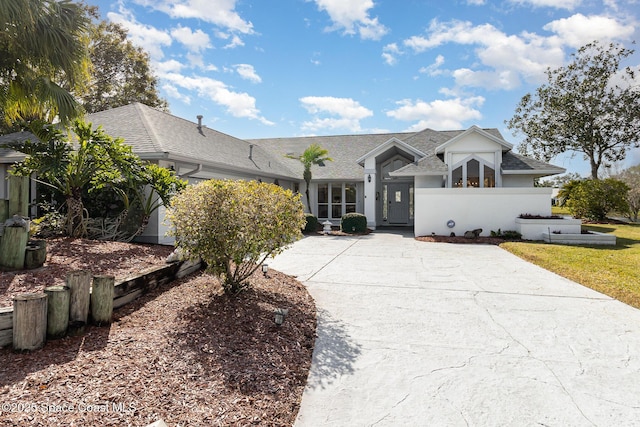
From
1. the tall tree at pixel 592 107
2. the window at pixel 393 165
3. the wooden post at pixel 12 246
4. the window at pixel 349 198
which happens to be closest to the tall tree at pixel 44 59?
the wooden post at pixel 12 246

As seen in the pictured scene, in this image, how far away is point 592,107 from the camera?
91.7 feet

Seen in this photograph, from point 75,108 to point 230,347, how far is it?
7.46 m

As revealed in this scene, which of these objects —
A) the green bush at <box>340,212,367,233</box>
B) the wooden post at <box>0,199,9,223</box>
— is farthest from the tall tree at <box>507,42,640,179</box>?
the wooden post at <box>0,199,9,223</box>

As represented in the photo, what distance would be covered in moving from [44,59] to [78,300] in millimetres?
6608

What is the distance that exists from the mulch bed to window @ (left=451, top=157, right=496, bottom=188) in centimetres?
1367

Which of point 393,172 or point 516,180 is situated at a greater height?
point 393,172

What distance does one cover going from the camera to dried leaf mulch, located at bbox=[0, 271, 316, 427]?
2.40 metres

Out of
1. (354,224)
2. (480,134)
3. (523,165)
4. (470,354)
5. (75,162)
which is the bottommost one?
(470,354)

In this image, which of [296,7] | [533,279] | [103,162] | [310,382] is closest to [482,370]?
[310,382]

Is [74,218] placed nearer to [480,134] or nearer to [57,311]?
[57,311]

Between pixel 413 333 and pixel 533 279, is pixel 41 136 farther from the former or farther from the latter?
pixel 533 279

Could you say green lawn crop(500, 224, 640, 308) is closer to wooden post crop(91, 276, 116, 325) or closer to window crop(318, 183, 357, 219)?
wooden post crop(91, 276, 116, 325)

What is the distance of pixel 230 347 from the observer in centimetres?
347

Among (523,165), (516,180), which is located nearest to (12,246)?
(523,165)
